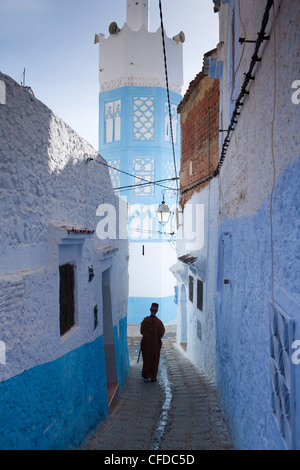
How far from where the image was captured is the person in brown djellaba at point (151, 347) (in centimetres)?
739

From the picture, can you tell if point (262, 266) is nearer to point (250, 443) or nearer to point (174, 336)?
point (250, 443)

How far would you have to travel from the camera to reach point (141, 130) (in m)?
14.4

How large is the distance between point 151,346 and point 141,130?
9.06m

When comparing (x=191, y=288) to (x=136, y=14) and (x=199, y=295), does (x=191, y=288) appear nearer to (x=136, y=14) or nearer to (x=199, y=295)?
(x=199, y=295)

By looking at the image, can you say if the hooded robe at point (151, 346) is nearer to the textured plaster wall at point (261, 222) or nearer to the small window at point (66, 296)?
the textured plaster wall at point (261, 222)

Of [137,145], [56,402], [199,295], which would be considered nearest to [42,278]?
[56,402]

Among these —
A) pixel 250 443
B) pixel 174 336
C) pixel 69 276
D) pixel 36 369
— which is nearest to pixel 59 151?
pixel 69 276

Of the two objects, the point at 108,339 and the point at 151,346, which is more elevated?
the point at 108,339

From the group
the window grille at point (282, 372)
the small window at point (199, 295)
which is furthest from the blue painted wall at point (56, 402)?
the small window at point (199, 295)

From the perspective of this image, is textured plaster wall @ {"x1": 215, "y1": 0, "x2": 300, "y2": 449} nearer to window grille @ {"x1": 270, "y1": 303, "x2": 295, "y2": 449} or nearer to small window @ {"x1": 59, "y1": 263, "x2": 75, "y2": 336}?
window grille @ {"x1": 270, "y1": 303, "x2": 295, "y2": 449}

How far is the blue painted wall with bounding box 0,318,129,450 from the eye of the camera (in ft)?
9.58

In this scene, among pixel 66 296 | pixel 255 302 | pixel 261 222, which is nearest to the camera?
pixel 261 222

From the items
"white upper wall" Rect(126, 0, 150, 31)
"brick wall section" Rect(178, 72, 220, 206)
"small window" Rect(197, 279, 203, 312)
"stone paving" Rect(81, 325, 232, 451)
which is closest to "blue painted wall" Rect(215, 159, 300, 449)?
"stone paving" Rect(81, 325, 232, 451)

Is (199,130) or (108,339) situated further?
(199,130)
